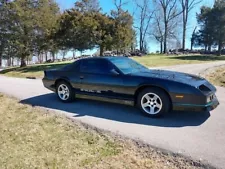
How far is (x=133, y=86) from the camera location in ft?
18.5

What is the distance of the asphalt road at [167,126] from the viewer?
3.85 m

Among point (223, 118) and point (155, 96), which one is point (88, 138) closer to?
point (155, 96)

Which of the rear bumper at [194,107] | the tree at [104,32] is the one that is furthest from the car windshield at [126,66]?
the tree at [104,32]

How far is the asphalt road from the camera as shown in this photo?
151 inches

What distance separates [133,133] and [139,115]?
114 cm

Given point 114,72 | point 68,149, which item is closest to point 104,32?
point 114,72

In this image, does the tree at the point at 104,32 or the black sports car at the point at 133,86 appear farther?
the tree at the point at 104,32

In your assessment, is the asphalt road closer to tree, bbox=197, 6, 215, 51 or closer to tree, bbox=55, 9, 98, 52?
tree, bbox=55, 9, 98, 52

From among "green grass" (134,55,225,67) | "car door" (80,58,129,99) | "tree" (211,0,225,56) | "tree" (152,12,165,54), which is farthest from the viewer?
"tree" (152,12,165,54)

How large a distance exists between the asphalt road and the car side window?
0.97 metres

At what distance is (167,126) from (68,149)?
83.0 inches

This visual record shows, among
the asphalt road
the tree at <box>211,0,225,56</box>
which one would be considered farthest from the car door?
the tree at <box>211,0,225,56</box>

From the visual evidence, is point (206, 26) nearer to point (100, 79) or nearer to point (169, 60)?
point (169, 60)

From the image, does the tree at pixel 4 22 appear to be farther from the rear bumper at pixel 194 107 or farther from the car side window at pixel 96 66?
the rear bumper at pixel 194 107
